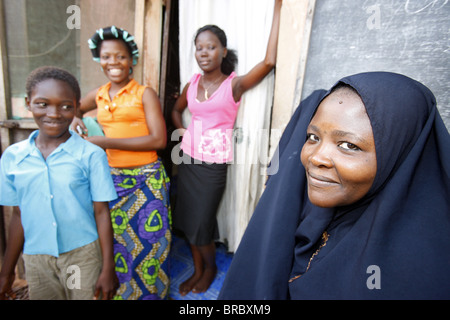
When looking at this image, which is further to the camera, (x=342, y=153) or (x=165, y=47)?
(x=165, y=47)

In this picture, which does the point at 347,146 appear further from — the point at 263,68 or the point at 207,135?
the point at 207,135

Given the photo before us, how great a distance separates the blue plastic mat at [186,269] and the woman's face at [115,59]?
200cm

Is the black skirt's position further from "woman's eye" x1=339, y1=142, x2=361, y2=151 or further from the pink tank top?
"woman's eye" x1=339, y1=142, x2=361, y2=151

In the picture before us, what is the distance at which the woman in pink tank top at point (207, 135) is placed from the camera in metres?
1.94

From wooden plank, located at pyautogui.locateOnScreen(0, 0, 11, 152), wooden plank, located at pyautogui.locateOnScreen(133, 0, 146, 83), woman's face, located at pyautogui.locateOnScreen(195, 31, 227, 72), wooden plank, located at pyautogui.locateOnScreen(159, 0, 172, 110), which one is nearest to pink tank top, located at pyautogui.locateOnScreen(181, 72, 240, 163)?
woman's face, located at pyautogui.locateOnScreen(195, 31, 227, 72)

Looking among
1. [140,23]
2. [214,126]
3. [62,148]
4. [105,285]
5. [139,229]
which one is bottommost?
[105,285]

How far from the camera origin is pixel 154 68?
2.34m

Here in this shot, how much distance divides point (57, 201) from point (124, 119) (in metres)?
0.81

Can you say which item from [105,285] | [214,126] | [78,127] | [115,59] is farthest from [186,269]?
[115,59]

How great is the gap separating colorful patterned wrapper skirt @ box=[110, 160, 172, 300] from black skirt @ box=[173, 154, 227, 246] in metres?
0.24

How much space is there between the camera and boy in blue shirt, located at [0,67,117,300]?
1.34 meters

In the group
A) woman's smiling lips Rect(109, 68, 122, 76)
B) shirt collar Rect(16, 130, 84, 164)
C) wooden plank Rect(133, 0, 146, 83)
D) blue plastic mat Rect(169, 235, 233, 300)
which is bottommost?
Result: blue plastic mat Rect(169, 235, 233, 300)

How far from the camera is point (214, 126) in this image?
198cm

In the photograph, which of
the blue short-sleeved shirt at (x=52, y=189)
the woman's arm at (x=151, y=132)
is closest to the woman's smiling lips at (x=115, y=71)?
the woman's arm at (x=151, y=132)
